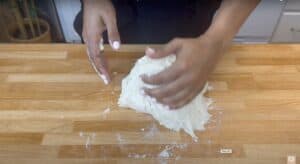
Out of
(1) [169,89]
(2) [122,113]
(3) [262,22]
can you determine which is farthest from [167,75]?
(3) [262,22]

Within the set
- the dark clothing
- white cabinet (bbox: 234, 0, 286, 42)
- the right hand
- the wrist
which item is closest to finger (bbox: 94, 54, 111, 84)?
the right hand

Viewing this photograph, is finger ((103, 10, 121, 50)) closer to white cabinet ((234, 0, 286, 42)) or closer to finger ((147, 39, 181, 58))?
finger ((147, 39, 181, 58))

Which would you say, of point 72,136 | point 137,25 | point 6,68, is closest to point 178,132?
point 72,136

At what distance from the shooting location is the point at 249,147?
1.84 ft

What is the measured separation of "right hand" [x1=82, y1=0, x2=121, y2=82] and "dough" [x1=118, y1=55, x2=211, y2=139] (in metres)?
0.07

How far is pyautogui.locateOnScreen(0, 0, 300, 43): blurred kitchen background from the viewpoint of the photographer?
97 cm

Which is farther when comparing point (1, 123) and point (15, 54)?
point (15, 54)

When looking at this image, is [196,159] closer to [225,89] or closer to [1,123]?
[225,89]

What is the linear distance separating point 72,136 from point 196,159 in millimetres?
226

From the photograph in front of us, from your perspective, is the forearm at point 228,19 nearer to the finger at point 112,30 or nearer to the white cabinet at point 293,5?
the finger at point 112,30

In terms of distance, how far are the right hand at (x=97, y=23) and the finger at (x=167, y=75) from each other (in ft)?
0.34

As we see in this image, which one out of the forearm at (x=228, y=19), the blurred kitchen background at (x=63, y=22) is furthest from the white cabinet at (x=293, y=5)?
the forearm at (x=228, y=19)

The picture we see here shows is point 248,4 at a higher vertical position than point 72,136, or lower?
higher

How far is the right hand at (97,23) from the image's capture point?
1.98 ft
